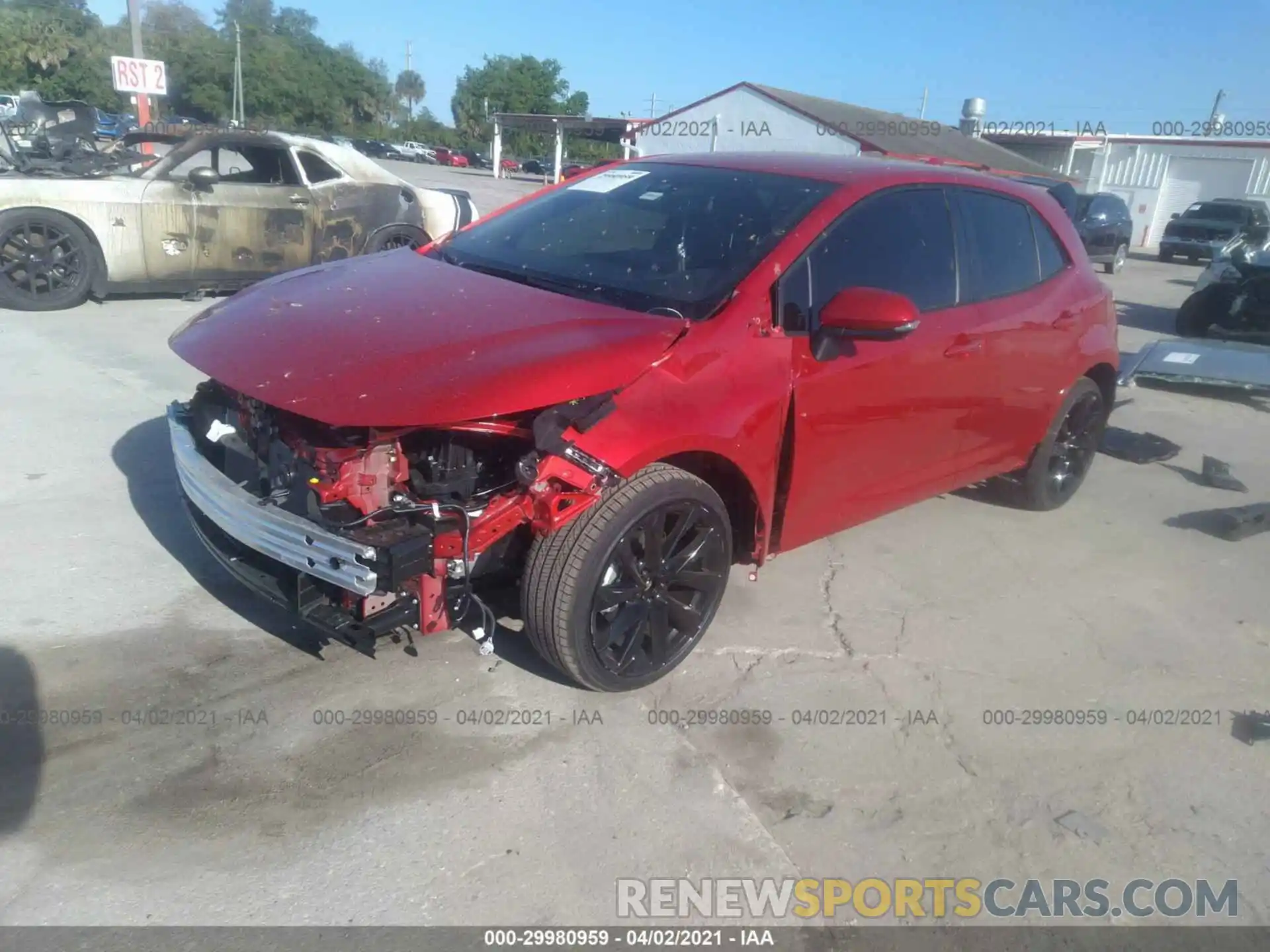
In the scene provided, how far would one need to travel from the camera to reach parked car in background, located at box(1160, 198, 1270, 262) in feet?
72.5

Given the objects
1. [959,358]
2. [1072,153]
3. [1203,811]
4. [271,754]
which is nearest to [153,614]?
[271,754]

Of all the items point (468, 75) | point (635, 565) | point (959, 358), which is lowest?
point (635, 565)

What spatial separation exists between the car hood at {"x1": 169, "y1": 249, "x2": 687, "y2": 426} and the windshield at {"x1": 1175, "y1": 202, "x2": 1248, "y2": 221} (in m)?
24.7

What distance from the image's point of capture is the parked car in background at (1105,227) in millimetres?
19922

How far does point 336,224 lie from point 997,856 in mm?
7933

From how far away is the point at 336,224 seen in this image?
875cm

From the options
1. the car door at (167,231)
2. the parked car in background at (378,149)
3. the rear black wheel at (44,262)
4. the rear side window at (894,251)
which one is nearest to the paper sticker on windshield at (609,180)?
the rear side window at (894,251)

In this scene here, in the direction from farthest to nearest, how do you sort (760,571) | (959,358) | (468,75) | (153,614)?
(468,75)
(760,571)
(959,358)
(153,614)

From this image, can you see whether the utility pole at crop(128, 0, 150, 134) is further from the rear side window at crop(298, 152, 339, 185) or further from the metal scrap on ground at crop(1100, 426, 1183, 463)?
the metal scrap on ground at crop(1100, 426, 1183, 463)

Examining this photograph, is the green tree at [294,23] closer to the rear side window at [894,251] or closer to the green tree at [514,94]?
the green tree at [514,94]

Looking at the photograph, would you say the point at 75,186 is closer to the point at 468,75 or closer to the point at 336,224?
the point at 336,224

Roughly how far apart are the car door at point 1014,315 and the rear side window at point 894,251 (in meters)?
0.18

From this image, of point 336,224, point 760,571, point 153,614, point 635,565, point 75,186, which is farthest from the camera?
point 336,224

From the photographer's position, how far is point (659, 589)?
321 centimetres
